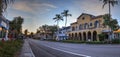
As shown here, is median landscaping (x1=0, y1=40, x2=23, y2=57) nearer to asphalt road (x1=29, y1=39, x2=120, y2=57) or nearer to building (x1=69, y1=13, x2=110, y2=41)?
asphalt road (x1=29, y1=39, x2=120, y2=57)

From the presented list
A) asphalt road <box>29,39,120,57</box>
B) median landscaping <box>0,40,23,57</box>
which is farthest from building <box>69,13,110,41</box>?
median landscaping <box>0,40,23,57</box>

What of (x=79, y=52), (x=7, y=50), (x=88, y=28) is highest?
(x=88, y=28)

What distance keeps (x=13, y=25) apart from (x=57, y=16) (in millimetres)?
61706

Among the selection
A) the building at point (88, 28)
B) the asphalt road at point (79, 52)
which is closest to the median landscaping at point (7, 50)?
the asphalt road at point (79, 52)

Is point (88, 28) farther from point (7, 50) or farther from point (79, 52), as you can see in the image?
point (7, 50)

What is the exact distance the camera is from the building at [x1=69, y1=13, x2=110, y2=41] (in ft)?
247

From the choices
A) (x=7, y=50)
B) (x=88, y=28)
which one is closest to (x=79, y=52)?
(x=7, y=50)

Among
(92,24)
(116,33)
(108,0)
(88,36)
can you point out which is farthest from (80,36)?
(108,0)

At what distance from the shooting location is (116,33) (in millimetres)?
69938

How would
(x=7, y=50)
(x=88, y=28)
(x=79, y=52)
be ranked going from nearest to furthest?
(x=7, y=50) < (x=79, y=52) < (x=88, y=28)

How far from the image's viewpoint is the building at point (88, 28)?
247 ft

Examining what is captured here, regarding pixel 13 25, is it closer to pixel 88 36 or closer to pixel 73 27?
pixel 88 36

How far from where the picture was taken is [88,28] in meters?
86.5

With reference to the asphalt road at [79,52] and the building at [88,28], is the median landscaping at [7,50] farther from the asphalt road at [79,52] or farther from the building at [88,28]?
the building at [88,28]
